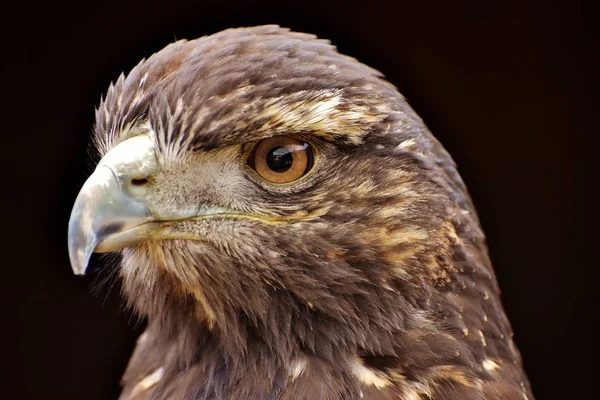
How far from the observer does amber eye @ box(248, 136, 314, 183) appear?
214 cm

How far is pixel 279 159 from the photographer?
214cm

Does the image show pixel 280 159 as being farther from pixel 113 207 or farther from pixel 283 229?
pixel 113 207

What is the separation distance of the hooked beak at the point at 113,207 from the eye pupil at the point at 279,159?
12.0 inches

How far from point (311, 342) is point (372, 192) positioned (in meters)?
0.43

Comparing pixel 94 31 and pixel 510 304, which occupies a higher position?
pixel 94 31

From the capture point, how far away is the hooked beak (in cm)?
201

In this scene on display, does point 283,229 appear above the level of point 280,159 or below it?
below

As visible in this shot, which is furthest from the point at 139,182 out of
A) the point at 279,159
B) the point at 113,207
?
the point at 279,159

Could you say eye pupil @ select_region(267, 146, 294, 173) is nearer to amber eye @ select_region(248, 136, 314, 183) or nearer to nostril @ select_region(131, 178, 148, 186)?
amber eye @ select_region(248, 136, 314, 183)

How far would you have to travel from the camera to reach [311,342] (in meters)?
2.18

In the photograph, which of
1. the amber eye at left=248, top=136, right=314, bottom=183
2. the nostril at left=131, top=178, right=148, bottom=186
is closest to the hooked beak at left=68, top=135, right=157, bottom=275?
the nostril at left=131, top=178, right=148, bottom=186

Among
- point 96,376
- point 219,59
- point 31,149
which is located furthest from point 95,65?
point 219,59

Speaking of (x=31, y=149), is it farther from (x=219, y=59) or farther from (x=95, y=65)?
(x=219, y=59)

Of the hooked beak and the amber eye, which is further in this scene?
the amber eye
